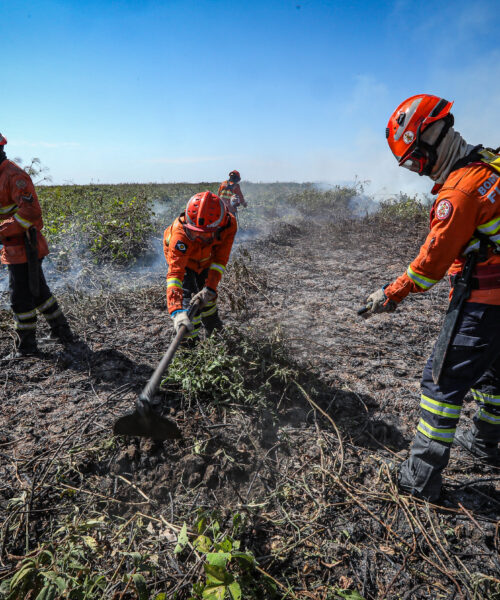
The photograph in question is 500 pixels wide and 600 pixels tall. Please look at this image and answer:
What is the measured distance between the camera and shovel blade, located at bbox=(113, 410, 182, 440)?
2.20 metres

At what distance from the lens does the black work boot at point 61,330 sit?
4.02 m

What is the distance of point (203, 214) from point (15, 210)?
205 centimetres

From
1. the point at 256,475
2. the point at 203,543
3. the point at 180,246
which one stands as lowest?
the point at 256,475

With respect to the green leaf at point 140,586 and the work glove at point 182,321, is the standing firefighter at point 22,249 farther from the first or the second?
the green leaf at point 140,586

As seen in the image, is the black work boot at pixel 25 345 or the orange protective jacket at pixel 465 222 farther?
the black work boot at pixel 25 345

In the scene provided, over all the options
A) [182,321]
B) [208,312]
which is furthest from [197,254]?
[182,321]

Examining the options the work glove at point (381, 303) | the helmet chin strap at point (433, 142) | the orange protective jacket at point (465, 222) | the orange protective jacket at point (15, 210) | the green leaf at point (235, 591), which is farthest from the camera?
the orange protective jacket at point (15, 210)

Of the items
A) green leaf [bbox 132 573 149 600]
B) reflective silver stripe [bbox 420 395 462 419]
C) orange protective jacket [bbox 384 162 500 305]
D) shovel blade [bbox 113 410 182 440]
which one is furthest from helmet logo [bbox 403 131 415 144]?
green leaf [bbox 132 573 149 600]

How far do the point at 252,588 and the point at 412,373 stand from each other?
8.17 feet

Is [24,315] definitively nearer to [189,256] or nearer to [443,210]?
[189,256]

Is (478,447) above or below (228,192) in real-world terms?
below

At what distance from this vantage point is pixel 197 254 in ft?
11.2

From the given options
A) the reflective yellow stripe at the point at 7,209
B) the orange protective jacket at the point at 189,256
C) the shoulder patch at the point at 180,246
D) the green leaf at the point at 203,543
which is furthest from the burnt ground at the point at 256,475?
the reflective yellow stripe at the point at 7,209

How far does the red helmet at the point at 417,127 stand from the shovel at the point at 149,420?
6.15 feet
